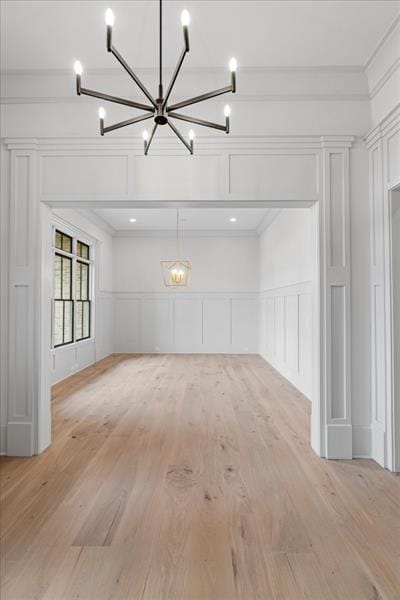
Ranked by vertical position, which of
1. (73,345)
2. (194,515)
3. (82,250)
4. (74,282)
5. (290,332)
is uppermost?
(82,250)

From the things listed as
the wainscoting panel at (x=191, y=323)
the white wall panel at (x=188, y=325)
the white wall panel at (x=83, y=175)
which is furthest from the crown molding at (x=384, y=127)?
the white wall panel at (x=188, y=325)

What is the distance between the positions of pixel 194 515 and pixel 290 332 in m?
3.85

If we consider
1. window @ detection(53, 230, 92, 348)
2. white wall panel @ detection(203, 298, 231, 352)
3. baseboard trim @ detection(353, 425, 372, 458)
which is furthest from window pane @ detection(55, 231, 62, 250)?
baseboard trim @ detection(353, 425, 372, 458)

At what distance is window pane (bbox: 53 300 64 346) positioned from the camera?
216 inches

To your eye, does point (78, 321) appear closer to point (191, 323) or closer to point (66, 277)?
point (66, 277)

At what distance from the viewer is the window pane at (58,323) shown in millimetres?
5478

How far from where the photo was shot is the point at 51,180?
2951 millimetres

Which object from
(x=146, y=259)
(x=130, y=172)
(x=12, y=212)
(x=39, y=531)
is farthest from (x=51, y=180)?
(x=146, y=259)

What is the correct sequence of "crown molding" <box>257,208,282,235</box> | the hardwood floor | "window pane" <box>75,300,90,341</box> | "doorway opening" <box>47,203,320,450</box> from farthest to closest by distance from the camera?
"doorway opening" <box>47,203,320,450</box> → "window pane" <box>75,300,90,341</box> → "crown molding" <box>257,208,282,235</box> → the hardwood floor

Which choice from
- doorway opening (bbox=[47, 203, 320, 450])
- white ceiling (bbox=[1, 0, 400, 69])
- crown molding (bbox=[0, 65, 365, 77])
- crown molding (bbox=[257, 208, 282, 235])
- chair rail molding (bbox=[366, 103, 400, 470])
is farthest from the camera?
doorway opening (bbox=[47, 203, 320, 450])

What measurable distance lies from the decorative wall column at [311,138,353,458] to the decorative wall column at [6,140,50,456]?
2.41m

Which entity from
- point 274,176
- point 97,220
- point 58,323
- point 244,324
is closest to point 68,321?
point 58,323

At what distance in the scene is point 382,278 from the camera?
2721mm

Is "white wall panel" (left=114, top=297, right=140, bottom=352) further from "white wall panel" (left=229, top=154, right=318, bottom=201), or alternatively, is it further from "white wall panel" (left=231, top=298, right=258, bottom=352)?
"white wall panel" (left=229, top=154, right=318, bottom=201)
